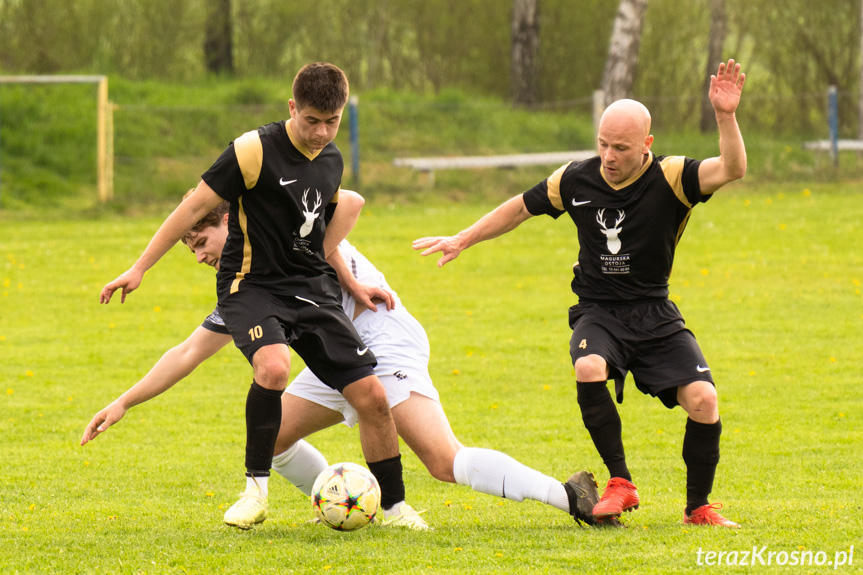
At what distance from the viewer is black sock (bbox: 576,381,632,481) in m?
4.71

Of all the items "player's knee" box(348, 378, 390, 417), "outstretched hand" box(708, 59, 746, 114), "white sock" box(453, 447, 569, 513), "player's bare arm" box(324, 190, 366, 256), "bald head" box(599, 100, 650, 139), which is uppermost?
"outstretched hand" box(708, 59, 746, 114)

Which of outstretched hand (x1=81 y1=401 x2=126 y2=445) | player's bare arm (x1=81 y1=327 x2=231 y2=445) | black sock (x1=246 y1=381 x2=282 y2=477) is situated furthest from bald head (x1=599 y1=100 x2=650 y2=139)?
outstretched hand (x1=81 y1=401 x2=126 y2=445)

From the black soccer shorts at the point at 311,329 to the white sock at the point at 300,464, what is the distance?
595mm

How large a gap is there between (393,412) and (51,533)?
1661 mm

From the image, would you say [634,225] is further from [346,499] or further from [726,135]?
[346,499]

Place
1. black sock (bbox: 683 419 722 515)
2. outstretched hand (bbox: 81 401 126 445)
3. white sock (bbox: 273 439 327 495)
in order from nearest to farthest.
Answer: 1. black sock (bbox: 683 419 722 515)
2. outstretched hand (bbox: 81 401 126 445)
3. white sock (bbox: 273 439 327 495)

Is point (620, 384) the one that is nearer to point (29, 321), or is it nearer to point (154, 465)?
point (154, 465)

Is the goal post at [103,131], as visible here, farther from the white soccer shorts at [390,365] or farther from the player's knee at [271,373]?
the player's knee at [271,373]

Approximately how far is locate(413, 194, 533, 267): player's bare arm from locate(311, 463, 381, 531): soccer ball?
1.14 meters

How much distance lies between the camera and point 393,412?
5000 mm

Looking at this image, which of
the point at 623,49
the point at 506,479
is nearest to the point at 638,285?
the point at 506,479

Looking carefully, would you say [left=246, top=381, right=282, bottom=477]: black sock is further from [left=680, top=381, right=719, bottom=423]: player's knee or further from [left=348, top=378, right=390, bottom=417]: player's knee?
[left=680, top=381, right=719, bottom=423]: player's knee

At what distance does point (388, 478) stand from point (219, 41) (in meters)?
23.6

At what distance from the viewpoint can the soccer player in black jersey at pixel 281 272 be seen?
15.2 feet
